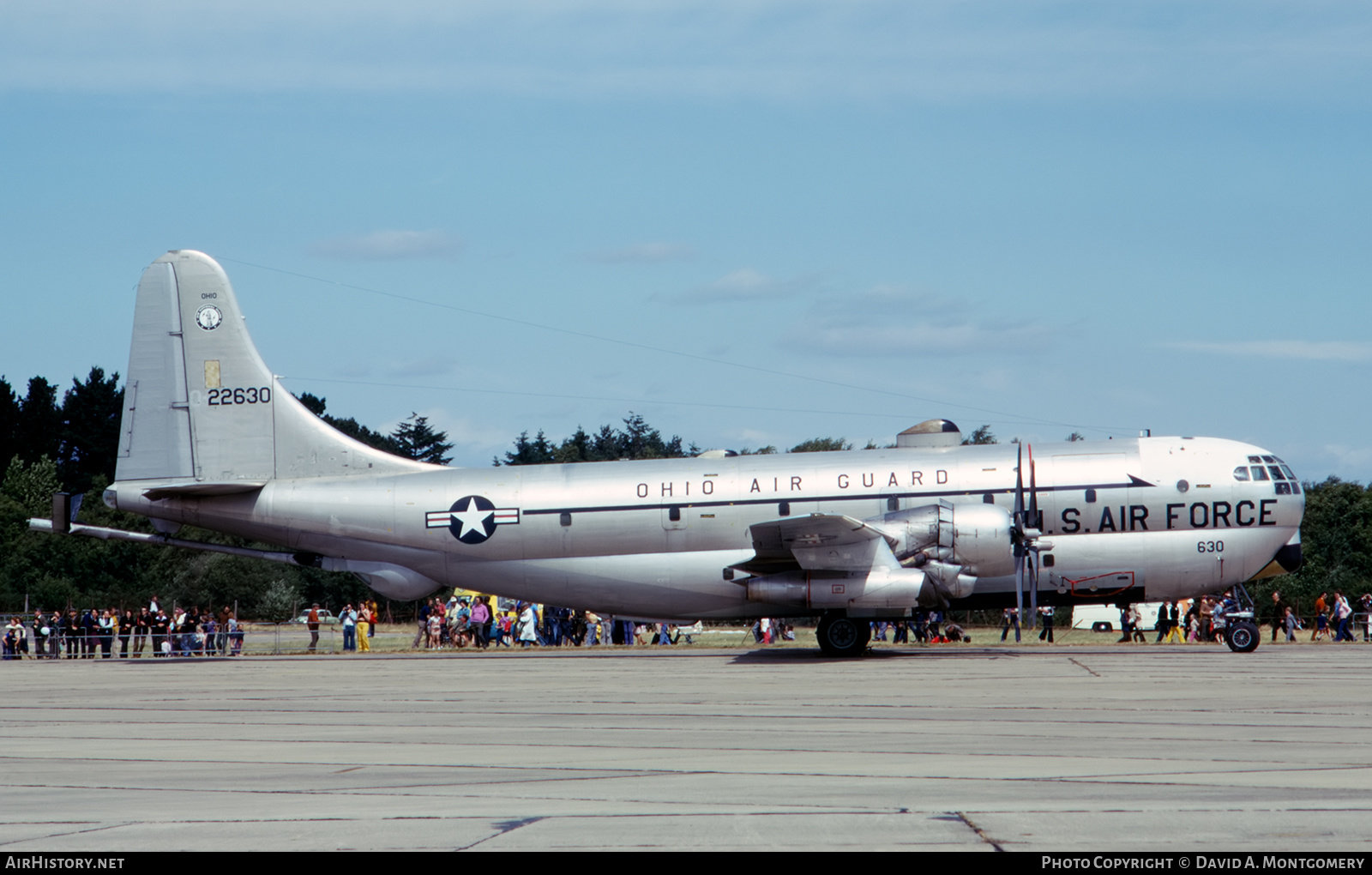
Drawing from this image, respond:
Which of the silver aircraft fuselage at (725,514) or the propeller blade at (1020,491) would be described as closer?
the propeller blade at (1020,491)

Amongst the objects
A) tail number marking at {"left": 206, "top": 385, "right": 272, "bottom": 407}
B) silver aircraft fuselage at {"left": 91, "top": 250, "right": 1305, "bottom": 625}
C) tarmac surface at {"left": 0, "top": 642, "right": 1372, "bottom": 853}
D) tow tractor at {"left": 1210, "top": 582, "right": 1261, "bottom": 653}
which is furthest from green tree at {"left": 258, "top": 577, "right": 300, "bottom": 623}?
tow tractor at {"left": 1210, "top": 582, "right": 1261, "bottom": 653}

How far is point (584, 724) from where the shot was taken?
50.5ft

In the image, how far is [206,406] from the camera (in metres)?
30.5

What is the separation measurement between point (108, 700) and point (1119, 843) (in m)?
17.3

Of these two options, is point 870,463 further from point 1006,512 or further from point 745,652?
point 745,652

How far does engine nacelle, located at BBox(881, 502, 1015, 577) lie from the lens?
85.4 ft

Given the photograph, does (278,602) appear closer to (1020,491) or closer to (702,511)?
(702,511)

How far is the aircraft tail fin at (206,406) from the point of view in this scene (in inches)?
1187

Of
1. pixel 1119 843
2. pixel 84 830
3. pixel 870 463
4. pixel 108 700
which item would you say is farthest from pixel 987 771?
pixel 870 463

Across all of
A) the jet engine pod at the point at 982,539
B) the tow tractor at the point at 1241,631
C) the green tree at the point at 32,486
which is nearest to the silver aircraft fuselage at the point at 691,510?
the jet engine pod at the point at 982,539

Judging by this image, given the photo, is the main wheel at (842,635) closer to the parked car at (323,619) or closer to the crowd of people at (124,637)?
the crowd of people at (124,637)

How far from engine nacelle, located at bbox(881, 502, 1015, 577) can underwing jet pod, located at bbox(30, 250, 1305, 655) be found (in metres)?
0.04

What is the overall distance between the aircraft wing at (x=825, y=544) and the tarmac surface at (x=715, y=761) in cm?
328

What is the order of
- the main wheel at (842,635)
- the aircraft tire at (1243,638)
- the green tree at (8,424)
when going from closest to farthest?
the aircraft tire at (1243,638)
the main wheel at (842,635)
the green tree at (8,424)
